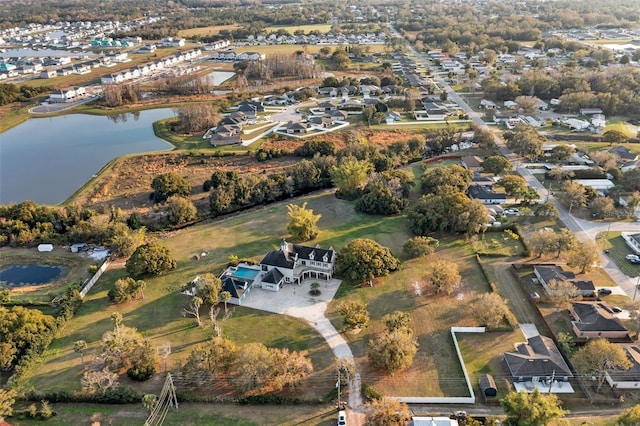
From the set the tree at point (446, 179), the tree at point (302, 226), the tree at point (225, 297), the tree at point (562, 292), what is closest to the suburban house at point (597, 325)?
the tree at point (562, 292)

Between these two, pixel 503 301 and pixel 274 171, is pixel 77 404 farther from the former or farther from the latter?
pixel 274 171

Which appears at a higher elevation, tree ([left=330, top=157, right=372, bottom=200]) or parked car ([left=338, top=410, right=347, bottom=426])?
tree ([left=330, top=157, right=372, bottom=200])

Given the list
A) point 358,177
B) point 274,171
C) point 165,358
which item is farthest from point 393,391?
point 274,171

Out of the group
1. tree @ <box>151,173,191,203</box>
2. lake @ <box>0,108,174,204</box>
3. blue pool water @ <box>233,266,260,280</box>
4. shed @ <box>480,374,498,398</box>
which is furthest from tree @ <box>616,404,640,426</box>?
lake @ <box>0,108,174,204</box>

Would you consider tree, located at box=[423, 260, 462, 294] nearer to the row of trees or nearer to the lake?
the row of trees

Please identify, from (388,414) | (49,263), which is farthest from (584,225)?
(49,263)

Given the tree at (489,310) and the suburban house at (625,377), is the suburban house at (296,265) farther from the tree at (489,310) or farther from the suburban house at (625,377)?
the suburban house at (625,377)

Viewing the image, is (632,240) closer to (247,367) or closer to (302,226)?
(302,226)
